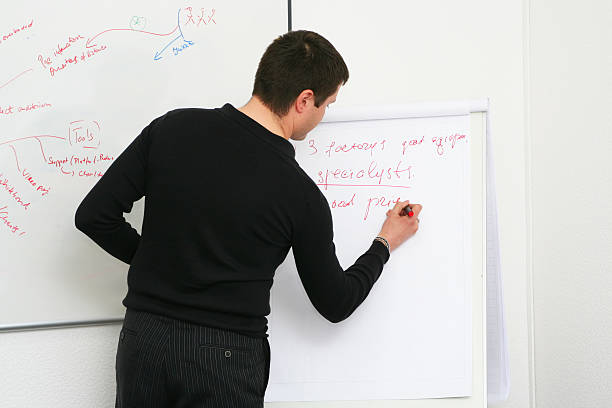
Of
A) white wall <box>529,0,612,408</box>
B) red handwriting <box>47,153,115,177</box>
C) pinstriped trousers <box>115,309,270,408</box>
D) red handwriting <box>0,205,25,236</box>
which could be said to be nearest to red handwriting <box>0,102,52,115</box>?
red handwriting <box>47,153,115,177</box>

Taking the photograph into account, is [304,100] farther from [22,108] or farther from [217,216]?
[22,108]

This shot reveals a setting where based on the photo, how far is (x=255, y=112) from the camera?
1214mm

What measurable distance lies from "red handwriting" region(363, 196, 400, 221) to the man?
27cm

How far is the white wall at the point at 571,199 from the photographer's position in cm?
148

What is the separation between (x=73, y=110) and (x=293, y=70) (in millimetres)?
652

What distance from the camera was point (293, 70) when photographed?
1188 millimetres

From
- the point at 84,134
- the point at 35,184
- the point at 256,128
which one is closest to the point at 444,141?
the point at 256,128

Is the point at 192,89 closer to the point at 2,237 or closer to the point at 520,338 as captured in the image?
the point at 2,237

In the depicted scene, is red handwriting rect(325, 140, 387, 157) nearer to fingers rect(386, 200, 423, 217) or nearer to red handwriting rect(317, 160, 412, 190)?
red handwriting rect(317, 160, 412, 190)

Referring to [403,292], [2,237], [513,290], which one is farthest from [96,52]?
[513,290]

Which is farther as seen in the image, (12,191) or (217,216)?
(12,191)

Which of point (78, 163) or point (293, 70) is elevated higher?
point (293, 70)

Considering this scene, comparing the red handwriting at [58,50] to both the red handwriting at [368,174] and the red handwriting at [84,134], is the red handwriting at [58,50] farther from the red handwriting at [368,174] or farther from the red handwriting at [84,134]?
the red handwriting at [368,174]

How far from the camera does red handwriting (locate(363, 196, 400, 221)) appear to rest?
1.46 metres
